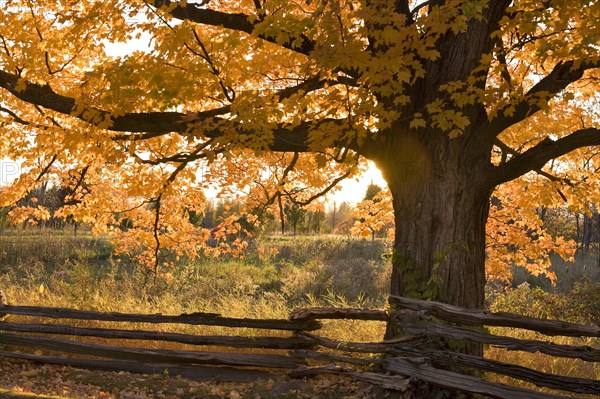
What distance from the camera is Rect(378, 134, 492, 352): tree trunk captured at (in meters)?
8.04

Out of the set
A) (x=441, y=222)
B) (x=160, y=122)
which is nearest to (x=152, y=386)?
(x=160, y=122)

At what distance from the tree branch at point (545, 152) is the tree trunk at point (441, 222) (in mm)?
274

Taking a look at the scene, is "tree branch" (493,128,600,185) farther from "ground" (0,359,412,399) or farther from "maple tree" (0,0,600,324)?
"ground" (0,359,412,399)

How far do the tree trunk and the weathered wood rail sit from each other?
587mm

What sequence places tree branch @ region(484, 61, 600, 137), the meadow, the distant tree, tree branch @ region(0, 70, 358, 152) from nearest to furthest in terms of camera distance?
tree branch @ region(484, 61, 600, 137) < tree branch @ region(0, 70, 358, 152) < the meadow < the distant tree

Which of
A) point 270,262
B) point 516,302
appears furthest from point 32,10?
point 270,262

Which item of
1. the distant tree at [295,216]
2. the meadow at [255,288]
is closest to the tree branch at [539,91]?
the meadow at [255,288]

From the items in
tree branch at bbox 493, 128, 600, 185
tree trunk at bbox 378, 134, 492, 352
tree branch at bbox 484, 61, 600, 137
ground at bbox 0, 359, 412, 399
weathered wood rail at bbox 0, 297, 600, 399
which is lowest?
ground at bbox 0, 359, 412, 399

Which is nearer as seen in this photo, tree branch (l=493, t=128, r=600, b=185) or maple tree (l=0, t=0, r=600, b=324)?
maple tree (l=0, t=0, r=600, b=324)

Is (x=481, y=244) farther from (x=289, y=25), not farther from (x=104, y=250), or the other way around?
(x=104, y=250)

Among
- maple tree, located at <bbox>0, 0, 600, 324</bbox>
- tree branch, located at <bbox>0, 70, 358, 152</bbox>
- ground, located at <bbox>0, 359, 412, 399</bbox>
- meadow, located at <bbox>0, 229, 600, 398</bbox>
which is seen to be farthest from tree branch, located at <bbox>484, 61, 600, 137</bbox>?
ground, located at <bbox>0, 359, 412, 399</bbox>

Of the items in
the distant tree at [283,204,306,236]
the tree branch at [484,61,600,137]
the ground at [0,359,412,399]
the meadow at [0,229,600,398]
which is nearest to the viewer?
the tree branch at [484,61,600,137]

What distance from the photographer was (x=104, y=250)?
26406 millimetres

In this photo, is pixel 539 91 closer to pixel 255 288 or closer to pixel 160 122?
pixel 160 122
